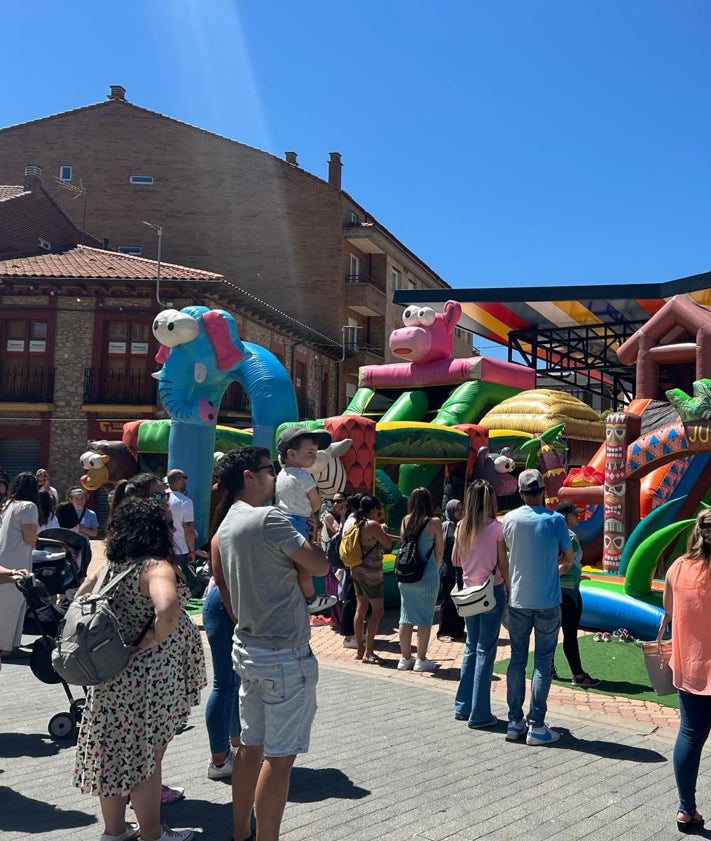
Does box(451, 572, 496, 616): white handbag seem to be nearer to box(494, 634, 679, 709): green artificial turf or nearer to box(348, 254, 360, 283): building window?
box(494, 634, 679, 709): green artificial turf

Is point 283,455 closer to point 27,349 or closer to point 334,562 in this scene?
point 334,562

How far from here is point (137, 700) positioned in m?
3.69

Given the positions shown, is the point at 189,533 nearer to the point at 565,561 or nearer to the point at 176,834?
the point at 565,561

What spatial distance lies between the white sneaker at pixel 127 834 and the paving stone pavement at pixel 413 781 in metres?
0.19

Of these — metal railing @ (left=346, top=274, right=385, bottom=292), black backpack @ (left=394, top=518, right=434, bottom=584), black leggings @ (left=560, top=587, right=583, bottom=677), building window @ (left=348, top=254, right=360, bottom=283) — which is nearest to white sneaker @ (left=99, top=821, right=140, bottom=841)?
black backpack @ (left=394, top=518, right=434, bottom=584)

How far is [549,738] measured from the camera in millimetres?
5555

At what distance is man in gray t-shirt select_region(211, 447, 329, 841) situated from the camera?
348 centimetres

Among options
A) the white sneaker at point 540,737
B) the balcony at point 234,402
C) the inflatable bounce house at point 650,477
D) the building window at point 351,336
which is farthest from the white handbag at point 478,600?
the building window at point 351,336

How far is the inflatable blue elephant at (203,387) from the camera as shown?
13.9m

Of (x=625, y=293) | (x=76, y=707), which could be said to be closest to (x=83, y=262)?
(x=625, y=293)

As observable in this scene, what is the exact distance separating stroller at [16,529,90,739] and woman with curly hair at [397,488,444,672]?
281 centimetres

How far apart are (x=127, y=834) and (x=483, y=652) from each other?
273 cm

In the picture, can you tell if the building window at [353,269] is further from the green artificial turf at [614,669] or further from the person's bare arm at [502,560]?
the person's bare arm at [502,560]

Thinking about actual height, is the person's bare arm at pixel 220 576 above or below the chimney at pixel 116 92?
Answer: below
